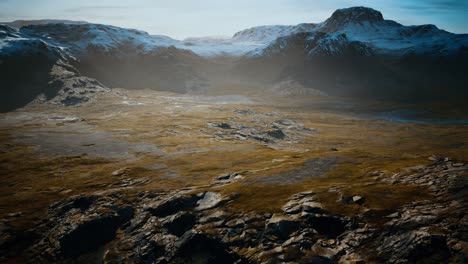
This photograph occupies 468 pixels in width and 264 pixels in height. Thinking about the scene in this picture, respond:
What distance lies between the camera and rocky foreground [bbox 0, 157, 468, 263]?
29969mm

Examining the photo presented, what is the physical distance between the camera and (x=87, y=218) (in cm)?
4722

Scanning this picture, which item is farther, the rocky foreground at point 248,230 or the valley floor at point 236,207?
the valley floor at point 236,207

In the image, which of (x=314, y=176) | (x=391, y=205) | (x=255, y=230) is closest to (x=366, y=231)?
(x=391, y=205)

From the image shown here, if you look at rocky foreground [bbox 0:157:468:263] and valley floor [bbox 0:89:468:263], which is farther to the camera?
valley floor [bbox 0:89:468:263]

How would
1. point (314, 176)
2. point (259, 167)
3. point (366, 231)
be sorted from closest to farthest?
point (366, 231) < point (314, 176) < point (259, 167)

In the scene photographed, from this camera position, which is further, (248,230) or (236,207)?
(236,207)

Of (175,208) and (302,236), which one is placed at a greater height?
(302,236)

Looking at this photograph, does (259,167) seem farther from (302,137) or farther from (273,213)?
(302,137)

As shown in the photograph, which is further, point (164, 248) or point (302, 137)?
point (302, 137)

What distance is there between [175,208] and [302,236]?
762 inches

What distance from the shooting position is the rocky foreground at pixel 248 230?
1180 inches

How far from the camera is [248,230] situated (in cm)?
3756

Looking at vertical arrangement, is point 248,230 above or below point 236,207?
below

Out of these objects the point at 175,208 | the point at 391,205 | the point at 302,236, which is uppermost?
the point at 391,205
